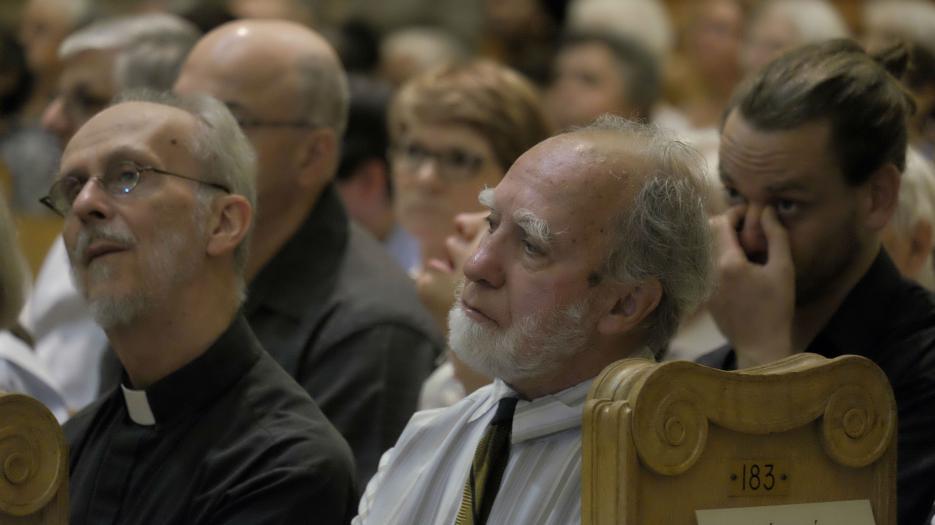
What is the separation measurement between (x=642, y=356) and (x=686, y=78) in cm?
599

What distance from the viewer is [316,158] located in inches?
153

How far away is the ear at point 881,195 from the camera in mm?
2814

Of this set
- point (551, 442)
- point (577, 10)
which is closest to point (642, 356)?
point (551, 442)

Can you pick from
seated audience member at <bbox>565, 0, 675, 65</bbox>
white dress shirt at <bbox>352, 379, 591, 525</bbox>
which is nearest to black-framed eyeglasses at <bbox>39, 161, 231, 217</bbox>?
white dress shirt at <bbox>352, 379, 591, 525</bbox>

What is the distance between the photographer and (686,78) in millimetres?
8195

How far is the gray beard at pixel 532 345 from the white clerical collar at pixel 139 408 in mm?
763

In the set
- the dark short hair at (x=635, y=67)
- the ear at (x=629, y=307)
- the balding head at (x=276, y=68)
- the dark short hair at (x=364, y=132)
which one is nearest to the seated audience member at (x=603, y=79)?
the dark short hair at (x=635, y=67)

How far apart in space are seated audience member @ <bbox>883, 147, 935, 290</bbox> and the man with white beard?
40.2 inches

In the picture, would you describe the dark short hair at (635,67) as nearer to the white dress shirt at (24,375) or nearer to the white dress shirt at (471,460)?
the white dress shirt at (24,375)

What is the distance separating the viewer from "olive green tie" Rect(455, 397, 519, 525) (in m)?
2.33

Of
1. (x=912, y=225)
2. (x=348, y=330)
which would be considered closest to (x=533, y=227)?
(x=348, y=330)

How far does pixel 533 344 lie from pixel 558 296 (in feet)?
0.29

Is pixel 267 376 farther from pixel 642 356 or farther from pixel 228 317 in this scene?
pixel 642 356

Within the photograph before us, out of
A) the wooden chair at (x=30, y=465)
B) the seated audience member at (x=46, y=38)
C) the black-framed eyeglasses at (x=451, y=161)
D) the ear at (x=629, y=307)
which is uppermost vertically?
the ear at (x=629, y=307)
